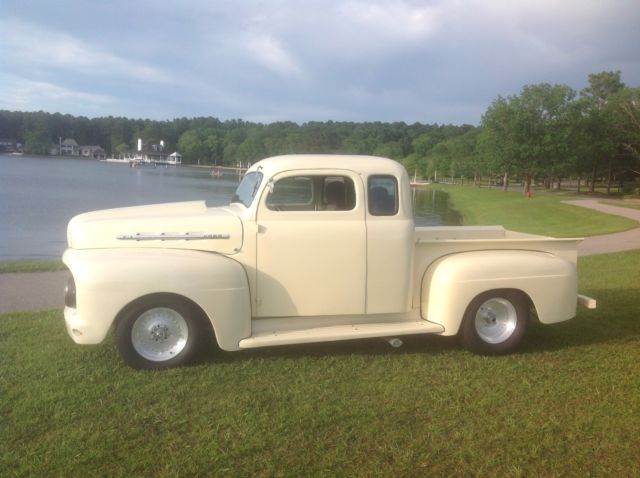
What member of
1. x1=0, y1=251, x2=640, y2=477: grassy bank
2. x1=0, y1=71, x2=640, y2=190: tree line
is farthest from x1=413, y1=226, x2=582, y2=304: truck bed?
x1=0, y1=71, x2=640, y2=190: tree line

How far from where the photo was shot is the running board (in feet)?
17.5

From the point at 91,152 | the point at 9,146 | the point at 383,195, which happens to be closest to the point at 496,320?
the point at 383,195

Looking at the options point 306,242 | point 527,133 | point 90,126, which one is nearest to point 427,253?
point 306,242

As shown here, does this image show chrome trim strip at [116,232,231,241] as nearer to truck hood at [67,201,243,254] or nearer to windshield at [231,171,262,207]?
truck hood at [67,201,243,254]

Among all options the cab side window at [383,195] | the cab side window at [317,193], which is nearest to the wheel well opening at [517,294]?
the cab side window at [383,195]

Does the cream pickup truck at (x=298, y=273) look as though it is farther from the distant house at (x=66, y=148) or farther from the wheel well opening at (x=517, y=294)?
the distant house at (x=66, y=148)

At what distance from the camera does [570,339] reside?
6.77 meters

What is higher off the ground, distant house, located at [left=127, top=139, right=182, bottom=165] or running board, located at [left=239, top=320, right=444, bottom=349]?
distant house, located at [left=127, top=139, right=182, bottom=165]

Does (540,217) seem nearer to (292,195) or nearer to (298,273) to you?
(292,195)

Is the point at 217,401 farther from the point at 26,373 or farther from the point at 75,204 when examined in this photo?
the point at 75,204

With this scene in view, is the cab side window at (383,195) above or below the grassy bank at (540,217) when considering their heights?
above

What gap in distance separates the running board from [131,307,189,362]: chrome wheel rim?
580 mm

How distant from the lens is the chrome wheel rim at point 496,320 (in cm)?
615

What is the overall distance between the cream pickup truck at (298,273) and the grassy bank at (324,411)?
0.34 m
